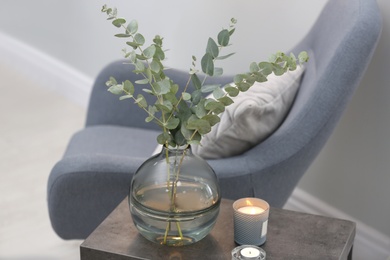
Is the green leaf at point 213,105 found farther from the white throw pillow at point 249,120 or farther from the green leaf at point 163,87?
the white throw pillow at point 249,120

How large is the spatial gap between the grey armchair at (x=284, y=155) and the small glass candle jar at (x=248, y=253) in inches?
18.5

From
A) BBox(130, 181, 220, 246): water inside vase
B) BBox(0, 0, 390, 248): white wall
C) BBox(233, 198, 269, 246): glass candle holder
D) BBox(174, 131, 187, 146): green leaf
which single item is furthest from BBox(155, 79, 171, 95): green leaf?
BBox(0, 0, 390, 248): white wall

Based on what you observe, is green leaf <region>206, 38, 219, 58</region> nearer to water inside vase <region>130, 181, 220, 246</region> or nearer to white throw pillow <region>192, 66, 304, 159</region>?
water inside vase <region>130, 181, 220, 246</region>

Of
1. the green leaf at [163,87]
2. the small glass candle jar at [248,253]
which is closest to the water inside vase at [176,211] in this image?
the small glass candle jar at [248,253]

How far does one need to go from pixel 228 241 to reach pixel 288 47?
1.20 metres

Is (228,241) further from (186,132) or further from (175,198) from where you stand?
(186,132)

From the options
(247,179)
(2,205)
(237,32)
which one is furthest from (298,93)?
(2,205)

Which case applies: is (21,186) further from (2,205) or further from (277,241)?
(277,241)

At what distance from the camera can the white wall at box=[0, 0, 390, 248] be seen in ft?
8.05

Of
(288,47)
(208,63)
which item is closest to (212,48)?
(208,63)

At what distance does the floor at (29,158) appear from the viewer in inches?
107

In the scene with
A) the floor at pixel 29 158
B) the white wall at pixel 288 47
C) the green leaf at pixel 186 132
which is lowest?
the floor at pixel 29 158

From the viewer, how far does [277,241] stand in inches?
66.0

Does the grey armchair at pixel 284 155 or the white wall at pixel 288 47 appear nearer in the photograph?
the grey armchair at pixel 284 155
